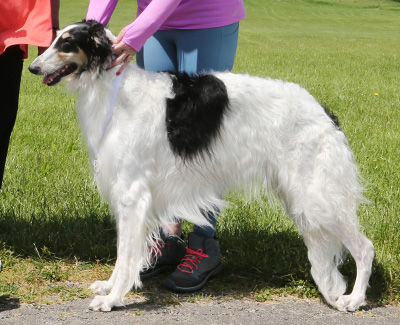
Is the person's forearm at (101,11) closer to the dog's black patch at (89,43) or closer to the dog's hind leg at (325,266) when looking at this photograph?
the dog's black patch at (89,43)

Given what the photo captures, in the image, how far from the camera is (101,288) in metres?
3.45

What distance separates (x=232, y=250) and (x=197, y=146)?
3.38ft

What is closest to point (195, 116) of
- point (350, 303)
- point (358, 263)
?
point (358, 263)

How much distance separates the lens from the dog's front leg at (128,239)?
3285 millimetres

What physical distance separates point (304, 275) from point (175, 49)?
169 centimetres

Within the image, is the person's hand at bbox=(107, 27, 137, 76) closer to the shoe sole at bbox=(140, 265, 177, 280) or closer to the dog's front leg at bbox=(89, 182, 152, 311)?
the dog's front leg at bbox=(89, 182, 152, 311)

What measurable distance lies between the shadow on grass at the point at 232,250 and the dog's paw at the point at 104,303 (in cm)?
40

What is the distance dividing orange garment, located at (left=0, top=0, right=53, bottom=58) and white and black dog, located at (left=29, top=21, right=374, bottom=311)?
349mm

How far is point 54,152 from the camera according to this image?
19.6 ft

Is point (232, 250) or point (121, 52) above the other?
point (121, 52)

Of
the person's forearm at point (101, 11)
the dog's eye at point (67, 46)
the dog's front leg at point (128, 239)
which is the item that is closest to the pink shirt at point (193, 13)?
the person's forearm at point (101, 11)

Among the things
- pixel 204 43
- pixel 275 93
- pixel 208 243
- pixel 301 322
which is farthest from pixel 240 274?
pixel 204 43

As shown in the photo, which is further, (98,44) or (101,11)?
(101,11)

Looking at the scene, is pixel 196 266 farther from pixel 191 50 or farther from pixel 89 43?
pixel 89 43
